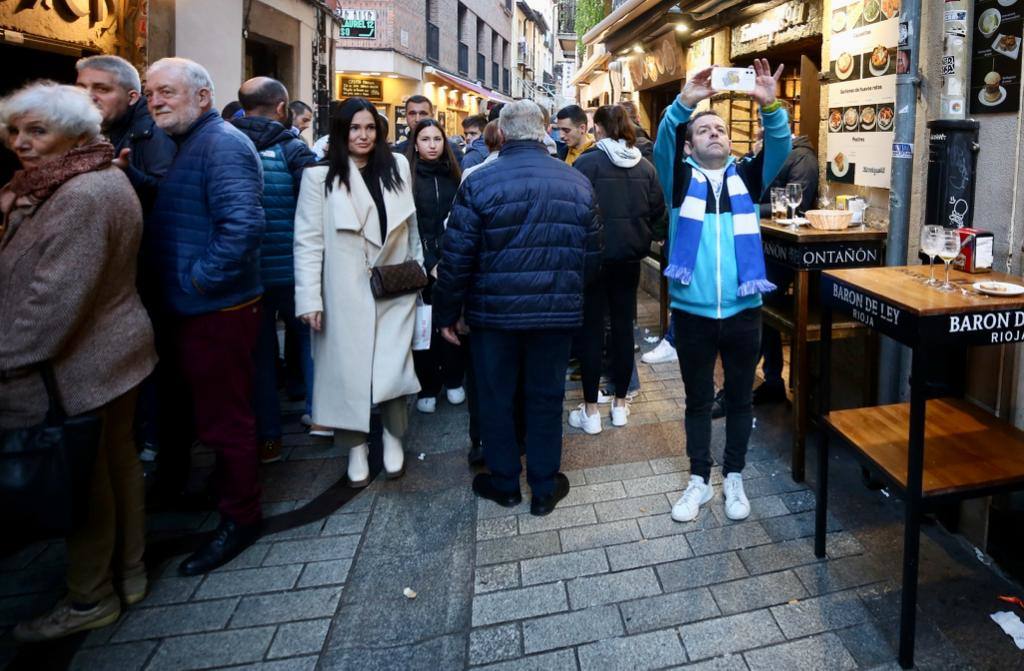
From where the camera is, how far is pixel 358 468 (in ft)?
13.1

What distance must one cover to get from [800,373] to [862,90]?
2.00m

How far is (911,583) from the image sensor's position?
7.86ft

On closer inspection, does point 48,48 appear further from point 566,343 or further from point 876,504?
point 876,504

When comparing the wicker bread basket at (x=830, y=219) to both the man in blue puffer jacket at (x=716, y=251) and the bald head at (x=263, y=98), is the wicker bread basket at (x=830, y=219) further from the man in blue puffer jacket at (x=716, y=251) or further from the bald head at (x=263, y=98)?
the bald head at (x=263, y=98)

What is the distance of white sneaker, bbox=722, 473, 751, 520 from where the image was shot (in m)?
3.48

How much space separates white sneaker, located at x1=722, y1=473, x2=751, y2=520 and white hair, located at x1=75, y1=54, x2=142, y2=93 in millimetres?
3485

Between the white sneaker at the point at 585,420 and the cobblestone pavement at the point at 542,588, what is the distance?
588 mm

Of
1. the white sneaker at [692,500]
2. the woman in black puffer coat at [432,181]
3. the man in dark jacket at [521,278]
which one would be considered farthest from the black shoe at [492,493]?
the woman in black puffer coat at [432,181]

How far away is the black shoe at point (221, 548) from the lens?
3135 millimetres

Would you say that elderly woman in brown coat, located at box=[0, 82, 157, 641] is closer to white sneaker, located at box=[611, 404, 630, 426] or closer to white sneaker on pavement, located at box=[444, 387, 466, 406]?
white sneaker on pavement, located at box=[444, 387, 466, 406]

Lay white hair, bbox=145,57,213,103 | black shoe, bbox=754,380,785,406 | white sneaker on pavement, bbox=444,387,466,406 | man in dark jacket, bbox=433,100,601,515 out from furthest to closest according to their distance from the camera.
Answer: white sneaker on pavement, bbox=444,387,466,406, black shoe, bbox=754,380,785,406, man in dark jacket, bbox=433,100,601,515, white hair, bbox=145,57,213,103

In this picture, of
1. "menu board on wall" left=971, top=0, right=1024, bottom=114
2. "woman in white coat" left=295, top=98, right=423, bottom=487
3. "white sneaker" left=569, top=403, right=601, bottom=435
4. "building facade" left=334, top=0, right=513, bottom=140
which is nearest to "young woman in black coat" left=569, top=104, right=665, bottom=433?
"white sneaker" left=569, top=403, right=601, bottom=435

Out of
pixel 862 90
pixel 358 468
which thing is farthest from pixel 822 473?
pixel 862 90

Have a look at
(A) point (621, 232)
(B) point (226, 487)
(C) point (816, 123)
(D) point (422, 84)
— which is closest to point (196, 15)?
(A) point (621, 232)
